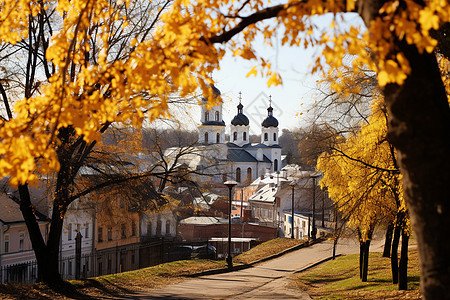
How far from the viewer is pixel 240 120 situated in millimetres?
118500

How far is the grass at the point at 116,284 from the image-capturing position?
13.4 metres

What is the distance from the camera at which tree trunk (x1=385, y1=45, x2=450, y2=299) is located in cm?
427

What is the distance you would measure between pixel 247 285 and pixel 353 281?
143 inches

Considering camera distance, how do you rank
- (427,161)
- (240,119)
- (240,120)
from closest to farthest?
(427,161) → (240,119) → (240,120)

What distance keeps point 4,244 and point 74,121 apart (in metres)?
25.8

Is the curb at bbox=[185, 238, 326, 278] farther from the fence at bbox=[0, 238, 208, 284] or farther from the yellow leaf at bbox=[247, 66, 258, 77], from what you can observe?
the yellow leaf at bbox=[247, 66, 258, 77]

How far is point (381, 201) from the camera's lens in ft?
47.5

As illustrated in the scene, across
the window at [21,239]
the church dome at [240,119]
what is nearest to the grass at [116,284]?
the window at [21,239]

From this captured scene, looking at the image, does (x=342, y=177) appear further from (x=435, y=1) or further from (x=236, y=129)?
(x=236, y=129)

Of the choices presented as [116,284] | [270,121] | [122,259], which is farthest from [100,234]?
[270,121]

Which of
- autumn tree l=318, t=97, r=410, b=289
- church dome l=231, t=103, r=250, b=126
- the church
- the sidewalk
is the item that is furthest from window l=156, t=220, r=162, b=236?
church dome l=231, t=103, r=250, b=126

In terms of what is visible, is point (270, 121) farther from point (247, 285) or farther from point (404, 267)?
point (404, 267)

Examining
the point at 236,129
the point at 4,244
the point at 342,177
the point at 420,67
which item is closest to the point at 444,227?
the point at 420,67

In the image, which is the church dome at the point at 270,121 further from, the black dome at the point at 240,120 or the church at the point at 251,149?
the black dome at the point at 240,120
